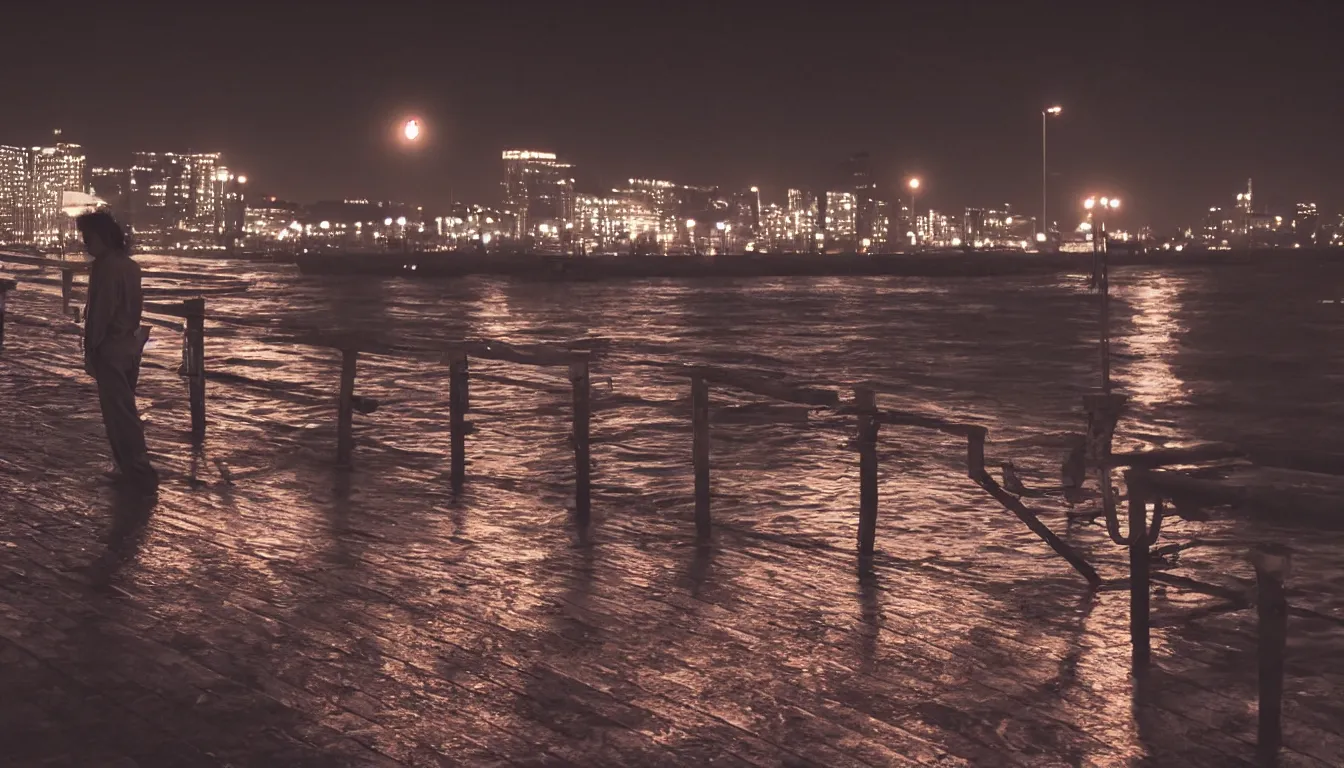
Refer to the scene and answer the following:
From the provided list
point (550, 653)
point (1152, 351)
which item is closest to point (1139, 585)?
point (550, 653)

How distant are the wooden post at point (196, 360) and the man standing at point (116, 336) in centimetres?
177

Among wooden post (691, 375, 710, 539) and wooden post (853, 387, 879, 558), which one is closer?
wooden post (853, 387, 879, 558)

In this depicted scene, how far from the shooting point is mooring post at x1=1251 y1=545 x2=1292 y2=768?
4414mm

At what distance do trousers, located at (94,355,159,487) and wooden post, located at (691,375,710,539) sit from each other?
3.82 m

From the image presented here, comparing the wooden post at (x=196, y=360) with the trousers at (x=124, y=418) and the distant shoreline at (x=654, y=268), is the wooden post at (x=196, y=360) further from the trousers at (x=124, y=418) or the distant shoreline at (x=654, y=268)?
the distant shoreline at (x=654, y=268)

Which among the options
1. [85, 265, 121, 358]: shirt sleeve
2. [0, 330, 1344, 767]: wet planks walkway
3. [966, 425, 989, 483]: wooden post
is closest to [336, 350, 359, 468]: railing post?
[0, 330, 1344, 767]: wet planks walkway

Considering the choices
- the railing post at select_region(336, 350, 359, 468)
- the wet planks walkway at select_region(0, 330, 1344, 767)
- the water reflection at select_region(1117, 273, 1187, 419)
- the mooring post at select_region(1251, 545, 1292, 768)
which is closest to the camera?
the mooring post at select_region(1251, 545, 1292, 768)

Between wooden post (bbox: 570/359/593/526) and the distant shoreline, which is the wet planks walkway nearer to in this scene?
wooden post (bbox: 570/359/593/526)

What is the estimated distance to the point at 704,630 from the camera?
6.04m

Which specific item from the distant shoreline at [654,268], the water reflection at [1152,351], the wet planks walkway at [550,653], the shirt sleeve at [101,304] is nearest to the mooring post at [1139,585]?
the wet planks walkway at [550,653]

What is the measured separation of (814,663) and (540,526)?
3.16 metres

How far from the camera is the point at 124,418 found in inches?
355

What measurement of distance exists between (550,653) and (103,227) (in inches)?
205

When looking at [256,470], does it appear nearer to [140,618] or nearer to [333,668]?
[140,618]
